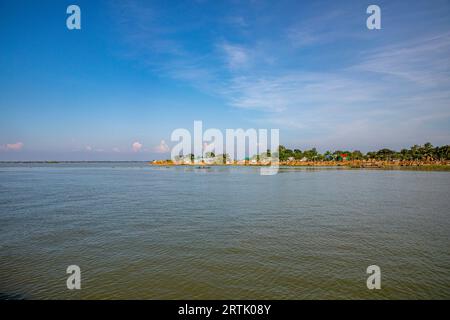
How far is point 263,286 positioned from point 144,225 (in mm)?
13479

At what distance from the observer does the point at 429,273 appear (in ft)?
41.8

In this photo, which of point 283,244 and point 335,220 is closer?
point 283,244

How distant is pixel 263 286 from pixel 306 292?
6.18ft

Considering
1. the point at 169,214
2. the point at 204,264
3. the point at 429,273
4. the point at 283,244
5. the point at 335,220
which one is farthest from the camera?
the point at 169,214

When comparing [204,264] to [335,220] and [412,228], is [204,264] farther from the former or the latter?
[412,228]

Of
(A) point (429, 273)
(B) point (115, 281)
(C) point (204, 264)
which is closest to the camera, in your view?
(B) point (115, 281)

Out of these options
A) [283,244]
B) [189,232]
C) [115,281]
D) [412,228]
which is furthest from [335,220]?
[115,281]

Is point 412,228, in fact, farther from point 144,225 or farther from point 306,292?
point 144,225

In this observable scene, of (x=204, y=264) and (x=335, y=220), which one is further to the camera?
(x=335, y=220)
